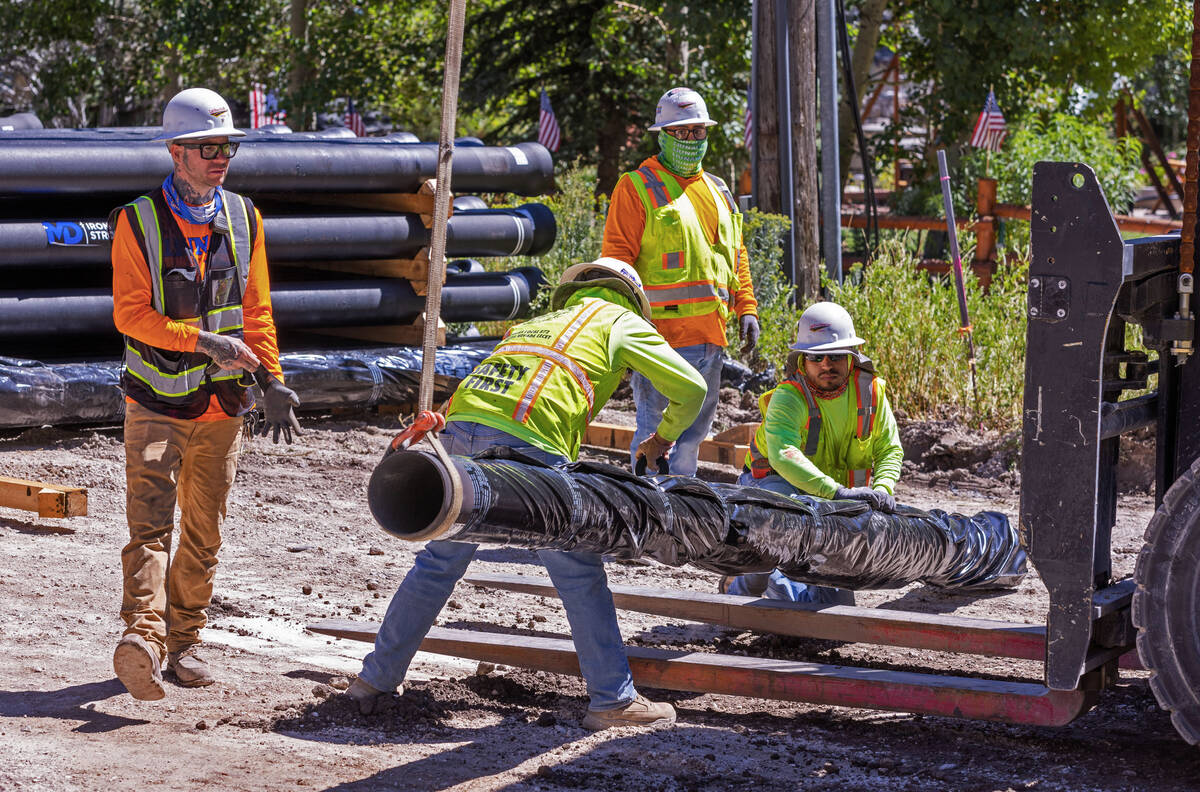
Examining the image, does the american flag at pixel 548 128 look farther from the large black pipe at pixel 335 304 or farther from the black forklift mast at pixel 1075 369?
the black forklift mast at pixel 1075 369

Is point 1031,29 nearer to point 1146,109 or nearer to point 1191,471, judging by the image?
point 1191,471

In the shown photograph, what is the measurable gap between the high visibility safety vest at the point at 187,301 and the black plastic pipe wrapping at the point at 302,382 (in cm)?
305

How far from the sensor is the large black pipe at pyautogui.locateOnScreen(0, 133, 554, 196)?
855cm

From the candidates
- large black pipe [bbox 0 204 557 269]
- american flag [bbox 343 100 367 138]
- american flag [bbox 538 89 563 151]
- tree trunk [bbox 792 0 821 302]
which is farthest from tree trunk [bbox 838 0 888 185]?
large black pipe [bbox 0 204 557 269]

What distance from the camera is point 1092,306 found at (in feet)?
12.8

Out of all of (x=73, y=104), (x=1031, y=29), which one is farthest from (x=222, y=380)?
(x=73, y=104)

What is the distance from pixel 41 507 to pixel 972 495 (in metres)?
5.16

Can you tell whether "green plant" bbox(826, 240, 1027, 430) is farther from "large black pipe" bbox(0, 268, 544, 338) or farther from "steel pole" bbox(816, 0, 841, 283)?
"large black pipe" bbox(0, 268, 544, 338)

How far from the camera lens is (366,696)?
4.83 meters

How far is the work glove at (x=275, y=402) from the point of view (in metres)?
5.04

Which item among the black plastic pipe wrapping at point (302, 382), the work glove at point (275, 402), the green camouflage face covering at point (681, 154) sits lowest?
the black plastic pipe wrapping at point (302, 382)

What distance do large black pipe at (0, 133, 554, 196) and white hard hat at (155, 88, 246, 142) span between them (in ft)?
13.1

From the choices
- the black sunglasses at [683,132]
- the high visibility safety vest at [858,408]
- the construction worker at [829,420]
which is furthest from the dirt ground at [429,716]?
the black sunglasses at [683,132]

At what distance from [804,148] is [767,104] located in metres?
0.60
